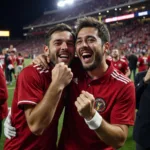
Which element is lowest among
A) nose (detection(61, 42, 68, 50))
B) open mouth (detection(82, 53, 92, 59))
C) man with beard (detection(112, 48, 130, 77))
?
man with beard (detection(112, 48, 130, 77))

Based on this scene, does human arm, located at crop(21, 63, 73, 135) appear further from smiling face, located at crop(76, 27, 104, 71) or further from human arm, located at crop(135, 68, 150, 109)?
human arm, located at crop(135, 68, 150, 109)

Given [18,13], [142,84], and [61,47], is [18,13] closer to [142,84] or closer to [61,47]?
[142,84]

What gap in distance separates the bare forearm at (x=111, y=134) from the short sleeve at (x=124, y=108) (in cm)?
11

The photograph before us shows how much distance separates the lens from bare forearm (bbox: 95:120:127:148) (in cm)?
180

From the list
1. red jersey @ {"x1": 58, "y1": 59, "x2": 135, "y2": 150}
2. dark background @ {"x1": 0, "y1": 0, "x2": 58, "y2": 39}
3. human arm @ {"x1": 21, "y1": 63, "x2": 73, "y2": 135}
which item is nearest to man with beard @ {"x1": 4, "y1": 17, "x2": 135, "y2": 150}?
red jersey @ {"x1": 58, "y1": 59, "x2": 135, "y2": 150}

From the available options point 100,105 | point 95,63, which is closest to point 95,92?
point 100,105

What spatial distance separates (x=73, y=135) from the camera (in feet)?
7.42

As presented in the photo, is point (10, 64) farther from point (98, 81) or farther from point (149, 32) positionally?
point (149, 32)

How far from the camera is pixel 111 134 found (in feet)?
6.06

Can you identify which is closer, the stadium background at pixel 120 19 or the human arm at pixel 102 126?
the human arm at pixel 102 126

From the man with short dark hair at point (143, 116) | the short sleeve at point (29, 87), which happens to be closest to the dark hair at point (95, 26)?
the short sleeve at point (29, 87)

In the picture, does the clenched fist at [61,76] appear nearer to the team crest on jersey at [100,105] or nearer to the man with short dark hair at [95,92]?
the man with short dark hair at [95,92]

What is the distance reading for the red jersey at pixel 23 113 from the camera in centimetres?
206

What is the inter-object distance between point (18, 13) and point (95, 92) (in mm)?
73616
